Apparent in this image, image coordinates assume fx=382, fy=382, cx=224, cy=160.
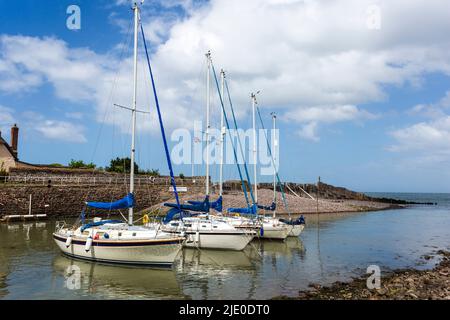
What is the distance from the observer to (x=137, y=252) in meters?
20.5

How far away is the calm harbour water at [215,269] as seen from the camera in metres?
17.3

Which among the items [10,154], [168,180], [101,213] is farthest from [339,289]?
[10,154]

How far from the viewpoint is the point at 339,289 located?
17.8 m

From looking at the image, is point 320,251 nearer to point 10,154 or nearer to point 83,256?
point 83,256

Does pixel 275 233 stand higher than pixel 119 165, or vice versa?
pixel 119 165

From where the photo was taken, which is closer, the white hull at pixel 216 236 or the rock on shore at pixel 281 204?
the white hull at pixel 216 236

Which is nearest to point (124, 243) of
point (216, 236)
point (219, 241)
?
point (216, 236)

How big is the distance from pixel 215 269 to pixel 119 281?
5576 millimetres

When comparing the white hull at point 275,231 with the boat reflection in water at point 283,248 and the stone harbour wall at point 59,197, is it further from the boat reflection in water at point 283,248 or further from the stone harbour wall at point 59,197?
the stone harbour wall at point 59,197

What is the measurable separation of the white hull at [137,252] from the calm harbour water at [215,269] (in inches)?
19.1

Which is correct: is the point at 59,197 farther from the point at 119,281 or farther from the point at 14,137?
the point at 119,281

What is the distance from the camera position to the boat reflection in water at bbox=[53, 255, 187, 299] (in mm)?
16953

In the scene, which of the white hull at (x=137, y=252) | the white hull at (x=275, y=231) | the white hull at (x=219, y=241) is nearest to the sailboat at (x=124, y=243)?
the white hull at (x=137, y=252)
